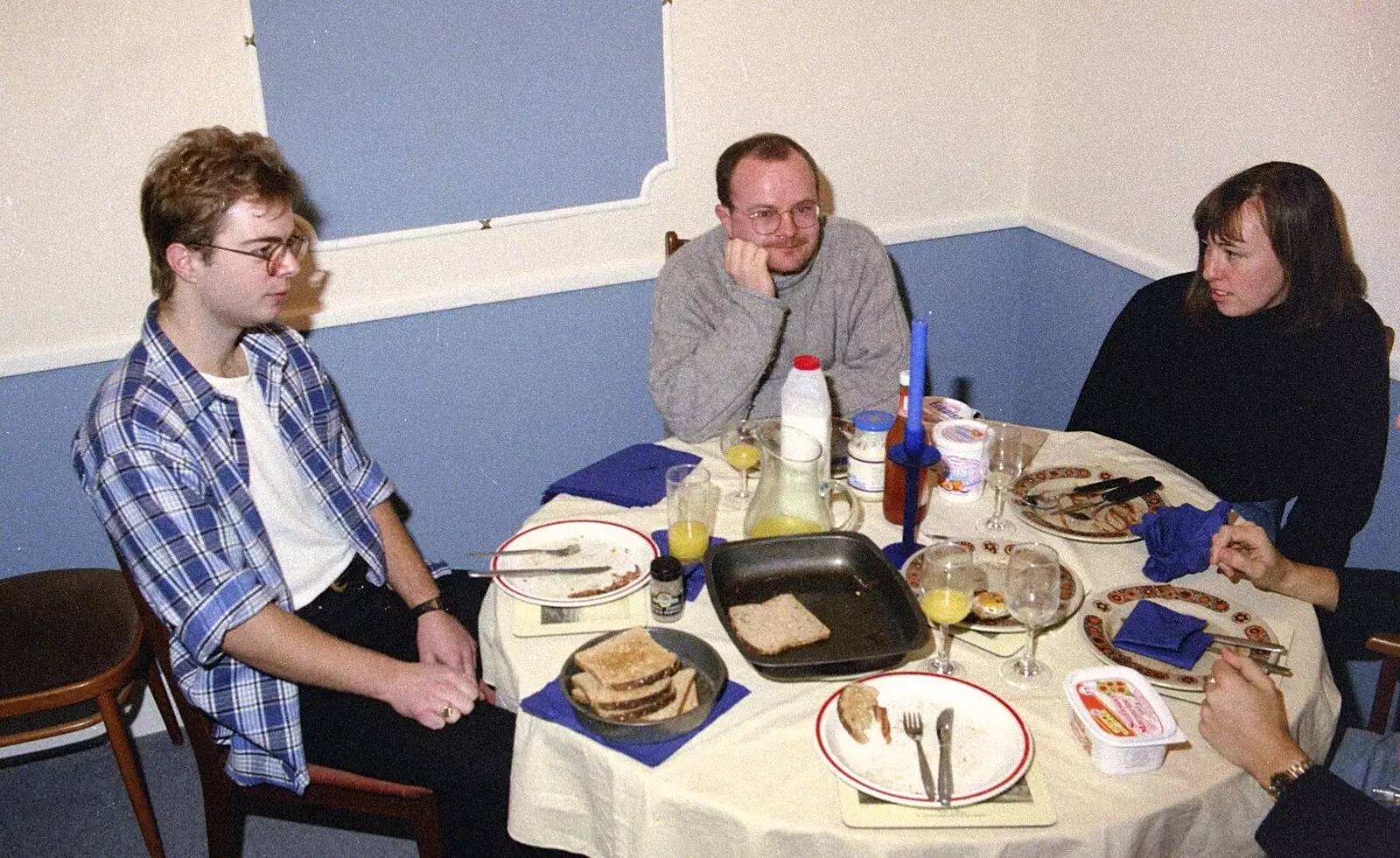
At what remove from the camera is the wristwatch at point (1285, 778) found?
1448 mm

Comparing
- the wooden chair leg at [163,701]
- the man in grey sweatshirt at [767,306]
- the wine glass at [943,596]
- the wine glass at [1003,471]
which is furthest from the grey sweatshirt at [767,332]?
the wooden chair leg at [163,701]

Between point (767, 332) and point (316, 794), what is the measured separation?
1.31 metres

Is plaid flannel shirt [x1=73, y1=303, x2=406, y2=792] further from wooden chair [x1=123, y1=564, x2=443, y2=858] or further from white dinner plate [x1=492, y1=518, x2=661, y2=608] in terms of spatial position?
white dinner plate [x1=492, y1=518, x2=661, y2=608]

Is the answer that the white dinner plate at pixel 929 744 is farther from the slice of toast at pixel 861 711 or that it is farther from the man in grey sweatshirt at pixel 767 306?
the man in grey sweatshirt at pixel 767 306

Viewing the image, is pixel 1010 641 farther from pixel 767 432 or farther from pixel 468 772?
pixel 468 772

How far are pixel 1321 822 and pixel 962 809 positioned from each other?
47 centimetres

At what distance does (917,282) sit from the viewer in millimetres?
3703

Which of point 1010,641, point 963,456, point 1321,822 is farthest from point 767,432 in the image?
point 1321,822

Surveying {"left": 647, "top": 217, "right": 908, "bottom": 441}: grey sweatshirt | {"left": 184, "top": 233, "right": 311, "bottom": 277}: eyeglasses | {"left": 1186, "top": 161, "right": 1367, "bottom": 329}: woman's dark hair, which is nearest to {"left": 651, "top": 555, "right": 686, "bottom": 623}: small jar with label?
{"left": 647, "top": 217, "right": 908, "bottom": 441}: grey sweatshirt

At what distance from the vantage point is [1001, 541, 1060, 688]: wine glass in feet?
5.29

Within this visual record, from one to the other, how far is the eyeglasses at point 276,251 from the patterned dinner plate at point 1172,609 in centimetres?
156

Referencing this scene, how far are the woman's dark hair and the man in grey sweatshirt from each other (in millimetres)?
764

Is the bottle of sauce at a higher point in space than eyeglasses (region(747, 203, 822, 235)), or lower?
lower

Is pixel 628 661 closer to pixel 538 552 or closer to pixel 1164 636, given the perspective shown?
pixel 538 552
